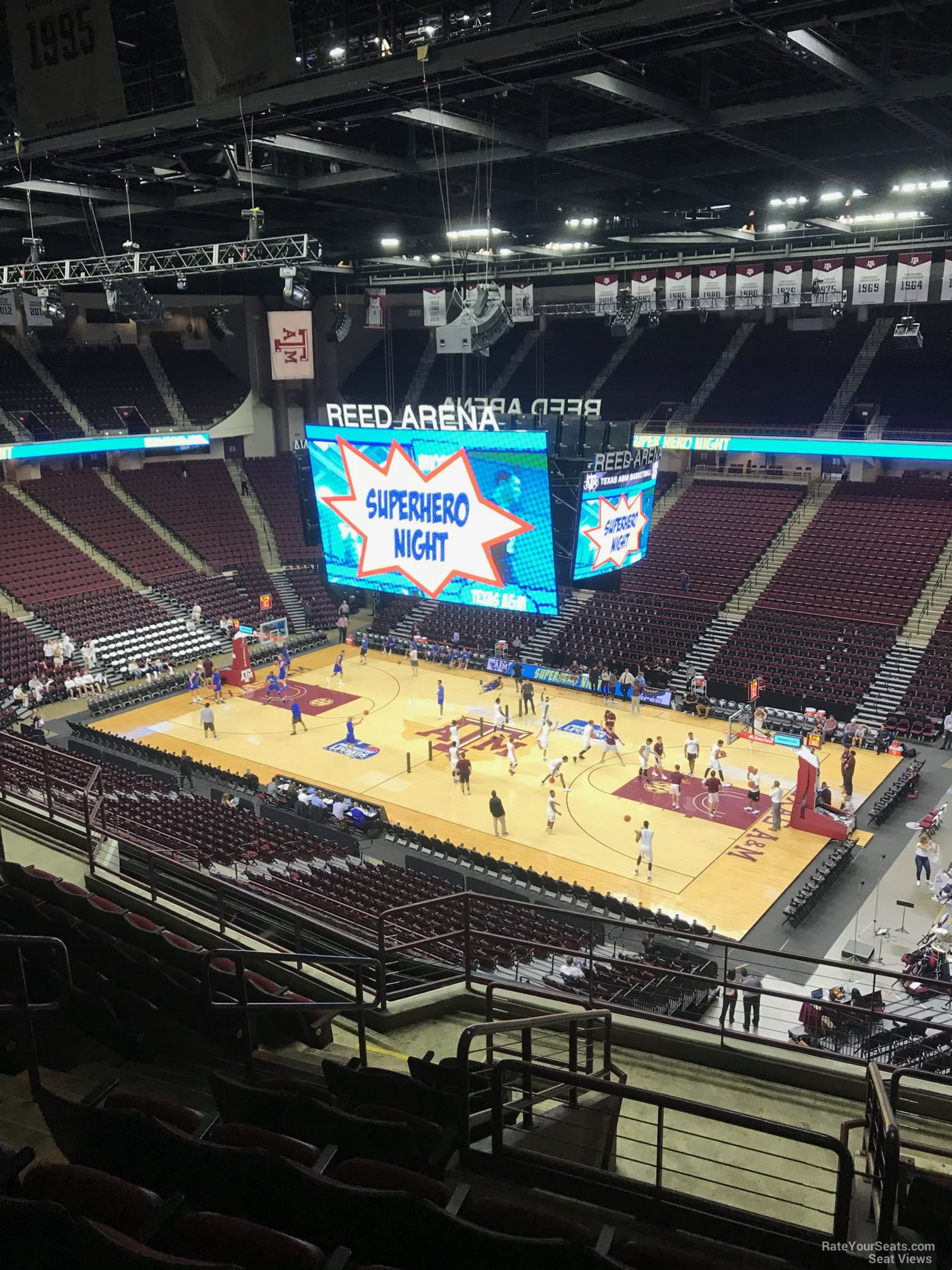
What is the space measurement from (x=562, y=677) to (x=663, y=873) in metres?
12.8

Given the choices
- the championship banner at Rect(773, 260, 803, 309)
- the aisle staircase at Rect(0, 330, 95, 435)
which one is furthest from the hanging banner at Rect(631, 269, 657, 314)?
the aisle staircase at Rect(0, 330, 95, 435)

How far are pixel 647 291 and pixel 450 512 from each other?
13.1m

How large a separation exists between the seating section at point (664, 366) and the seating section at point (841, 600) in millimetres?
8462

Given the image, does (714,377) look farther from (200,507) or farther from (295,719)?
(295,719)

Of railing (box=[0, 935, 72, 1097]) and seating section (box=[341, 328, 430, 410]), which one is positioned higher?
seating section (box=[341, 328, 430, 410])

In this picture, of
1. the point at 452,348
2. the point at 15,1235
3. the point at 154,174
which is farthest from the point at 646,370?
the point at 15,1235

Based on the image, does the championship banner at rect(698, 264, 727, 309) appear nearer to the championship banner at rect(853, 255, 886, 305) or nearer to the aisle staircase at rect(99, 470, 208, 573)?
the championship banner at rect(853, 255, 886, 305)

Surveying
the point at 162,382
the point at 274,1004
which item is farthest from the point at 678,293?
the point at 162,382

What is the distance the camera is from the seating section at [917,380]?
108 feet

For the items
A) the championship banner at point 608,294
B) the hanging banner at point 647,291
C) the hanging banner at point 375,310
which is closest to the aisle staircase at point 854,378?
the hanging banner at point 647,291

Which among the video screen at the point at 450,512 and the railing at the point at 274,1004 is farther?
the video screen at the point at 450,512

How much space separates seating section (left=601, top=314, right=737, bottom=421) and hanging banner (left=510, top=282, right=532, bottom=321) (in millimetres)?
9546

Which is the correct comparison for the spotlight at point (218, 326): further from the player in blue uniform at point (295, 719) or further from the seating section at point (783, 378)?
the seating section at point (783, 378)

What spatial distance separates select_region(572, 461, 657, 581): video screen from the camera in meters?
18.4
